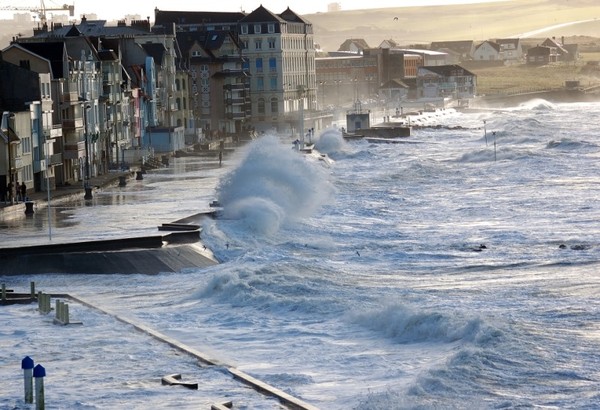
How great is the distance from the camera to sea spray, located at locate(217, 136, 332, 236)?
4584 cm

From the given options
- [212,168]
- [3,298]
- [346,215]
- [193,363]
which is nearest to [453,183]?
[212,168]

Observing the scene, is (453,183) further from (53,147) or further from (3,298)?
(3,298)

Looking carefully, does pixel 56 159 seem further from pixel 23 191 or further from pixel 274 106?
pixel 274 106

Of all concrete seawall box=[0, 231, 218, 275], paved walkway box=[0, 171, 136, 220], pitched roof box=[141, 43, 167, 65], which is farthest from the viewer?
pitched roof box=[141, 43, 167, 65]

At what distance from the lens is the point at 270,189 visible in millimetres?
52031

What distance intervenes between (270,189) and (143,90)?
1392 inches

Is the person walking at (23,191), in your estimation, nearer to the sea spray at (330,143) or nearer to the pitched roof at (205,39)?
the sea spray at (330,143)

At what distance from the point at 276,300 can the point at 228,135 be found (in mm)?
72356

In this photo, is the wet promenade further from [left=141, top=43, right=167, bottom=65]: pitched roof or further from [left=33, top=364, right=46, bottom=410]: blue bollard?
[left=141, top=43, right=167, bottom=65]: pitched roof

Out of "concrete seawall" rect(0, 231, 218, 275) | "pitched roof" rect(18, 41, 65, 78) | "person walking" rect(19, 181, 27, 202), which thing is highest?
"pitched roof" rect(18, 41, 65, 78)

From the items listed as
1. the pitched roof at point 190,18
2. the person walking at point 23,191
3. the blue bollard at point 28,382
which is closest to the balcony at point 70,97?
the person walking at point 23,191

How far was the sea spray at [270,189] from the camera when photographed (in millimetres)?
45844

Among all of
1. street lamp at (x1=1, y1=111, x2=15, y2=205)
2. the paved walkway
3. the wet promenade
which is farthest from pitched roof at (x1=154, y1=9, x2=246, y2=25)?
street lamp at (x1=1, y1=111, x2=15, y2=205)

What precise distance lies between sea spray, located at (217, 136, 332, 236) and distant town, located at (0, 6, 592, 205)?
6.54 m
